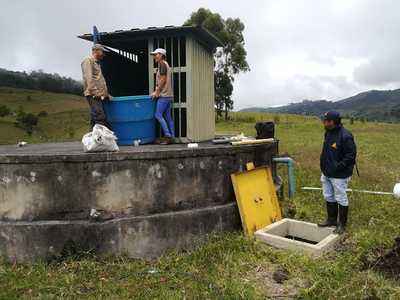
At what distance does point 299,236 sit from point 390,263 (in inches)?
67.7

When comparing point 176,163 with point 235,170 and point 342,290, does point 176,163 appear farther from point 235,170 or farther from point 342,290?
point 342,290

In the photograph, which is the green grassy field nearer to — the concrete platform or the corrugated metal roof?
the concrete platform

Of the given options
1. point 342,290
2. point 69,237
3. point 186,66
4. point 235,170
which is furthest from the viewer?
point 186,66

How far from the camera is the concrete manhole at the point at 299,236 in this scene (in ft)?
17.3

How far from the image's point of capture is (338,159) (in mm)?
5738

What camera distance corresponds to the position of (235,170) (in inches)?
241

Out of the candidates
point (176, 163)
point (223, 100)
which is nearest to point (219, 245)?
point (176, 163)

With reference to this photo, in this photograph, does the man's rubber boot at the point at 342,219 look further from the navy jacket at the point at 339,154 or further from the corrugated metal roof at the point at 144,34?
the corrugated metal roof at the point at 144,34

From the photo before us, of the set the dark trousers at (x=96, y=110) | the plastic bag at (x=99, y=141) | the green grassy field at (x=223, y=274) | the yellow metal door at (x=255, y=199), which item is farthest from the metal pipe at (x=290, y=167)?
the plastic bag at (x=99, y=141)

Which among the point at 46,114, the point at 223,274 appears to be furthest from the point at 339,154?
the point at 46,114

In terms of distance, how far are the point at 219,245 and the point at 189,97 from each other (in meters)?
3.39

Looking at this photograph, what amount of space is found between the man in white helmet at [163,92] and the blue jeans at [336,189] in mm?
3038

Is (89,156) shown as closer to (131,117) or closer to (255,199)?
(131,117)

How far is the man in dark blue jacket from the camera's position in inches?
222
